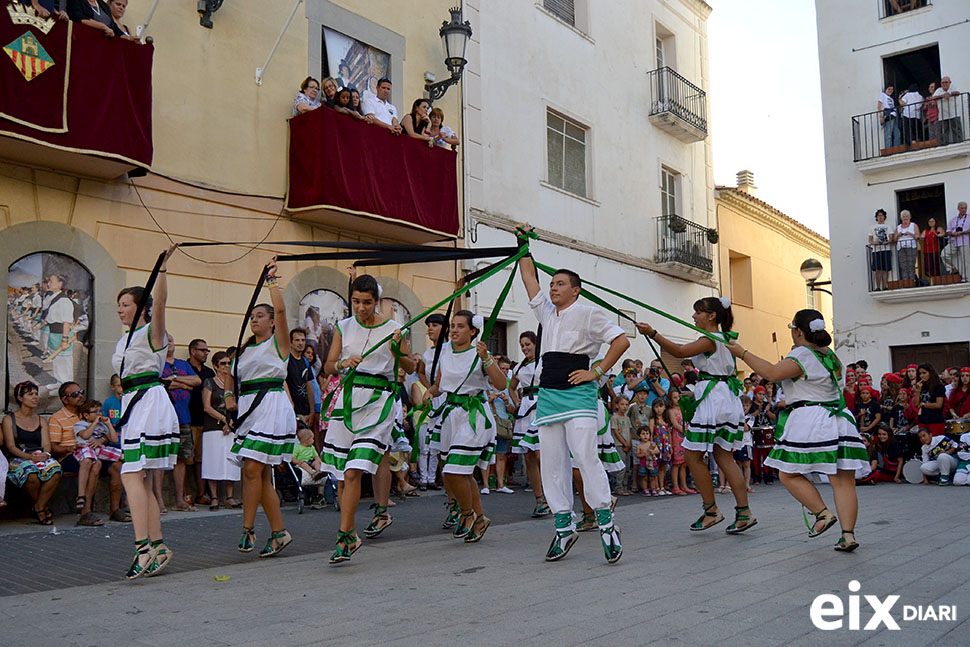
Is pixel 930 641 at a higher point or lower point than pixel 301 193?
lower

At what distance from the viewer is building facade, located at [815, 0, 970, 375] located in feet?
72.4

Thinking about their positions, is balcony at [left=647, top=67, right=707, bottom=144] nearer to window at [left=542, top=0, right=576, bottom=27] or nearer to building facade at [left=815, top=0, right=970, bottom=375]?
window at [left=542, top=0, right=576, bottom=27]

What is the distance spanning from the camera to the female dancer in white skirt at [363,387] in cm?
682

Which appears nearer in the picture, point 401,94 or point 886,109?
point 401,94

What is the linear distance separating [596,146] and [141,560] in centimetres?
1587

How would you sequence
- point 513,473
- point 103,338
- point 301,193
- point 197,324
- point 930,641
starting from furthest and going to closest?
point 513,473 < point 301,193 < point 197,324 < point 103,338 < point 930,641

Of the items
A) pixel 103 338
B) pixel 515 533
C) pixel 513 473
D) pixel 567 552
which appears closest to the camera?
pixel 567 552

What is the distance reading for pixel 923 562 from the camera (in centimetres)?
611

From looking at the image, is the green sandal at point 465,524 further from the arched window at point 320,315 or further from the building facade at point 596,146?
the building facade at point 596,146

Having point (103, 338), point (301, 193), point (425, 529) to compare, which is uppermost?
point (301, 193)

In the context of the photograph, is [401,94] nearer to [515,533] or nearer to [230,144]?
[230,144]

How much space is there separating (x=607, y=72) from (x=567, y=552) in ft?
53.2

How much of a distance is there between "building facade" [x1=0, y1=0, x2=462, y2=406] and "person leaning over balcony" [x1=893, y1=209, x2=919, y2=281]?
12410mm

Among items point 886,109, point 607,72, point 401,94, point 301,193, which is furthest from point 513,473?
point 886,109
